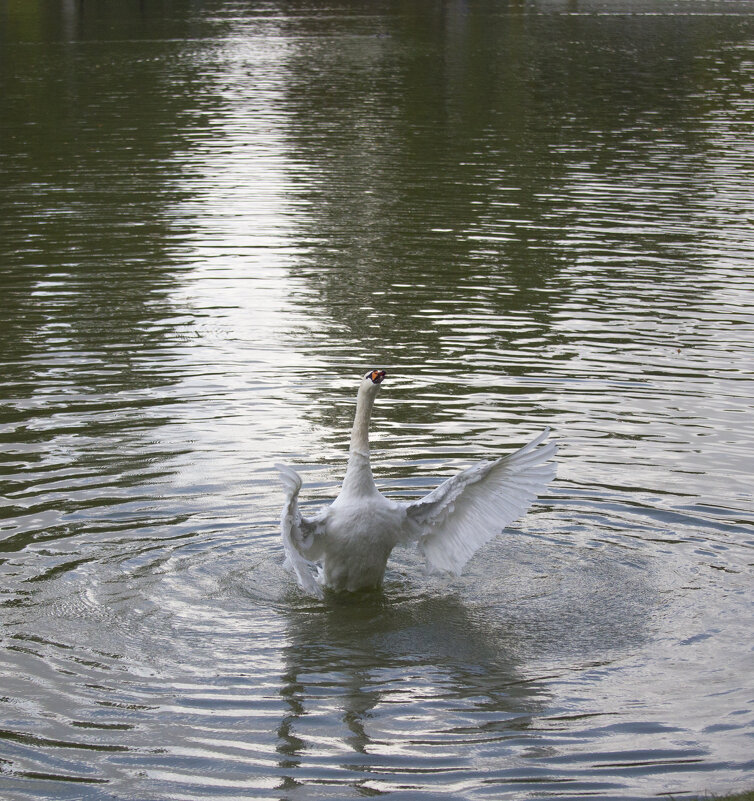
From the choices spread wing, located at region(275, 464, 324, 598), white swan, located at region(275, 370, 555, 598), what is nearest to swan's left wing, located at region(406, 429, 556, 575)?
white swan, located at region(275, 370, 555, 598)

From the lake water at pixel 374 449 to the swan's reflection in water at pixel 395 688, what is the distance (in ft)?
0.10

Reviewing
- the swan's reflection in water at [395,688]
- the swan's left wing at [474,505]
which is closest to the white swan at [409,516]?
the swan's left wing at [474,505]

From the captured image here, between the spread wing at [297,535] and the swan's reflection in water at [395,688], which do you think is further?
the spread wing at [297,535]

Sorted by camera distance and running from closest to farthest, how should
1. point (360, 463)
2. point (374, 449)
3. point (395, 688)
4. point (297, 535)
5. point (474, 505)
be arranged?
point (395, 688)
point (297, 535)
point (360, 463)
point (474, 505)
point (374, 449)

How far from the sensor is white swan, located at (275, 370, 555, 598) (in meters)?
10.1

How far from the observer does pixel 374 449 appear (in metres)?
13.1

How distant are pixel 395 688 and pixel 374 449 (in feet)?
14.8

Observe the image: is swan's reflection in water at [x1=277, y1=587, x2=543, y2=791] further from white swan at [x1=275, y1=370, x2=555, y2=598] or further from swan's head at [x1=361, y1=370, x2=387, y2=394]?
swan's head at [x1=361, y1=370, x2=387, y2=394]

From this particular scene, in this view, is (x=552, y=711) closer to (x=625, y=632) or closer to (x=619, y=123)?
(x=625, y=632)

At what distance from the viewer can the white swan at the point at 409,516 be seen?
33.0ft

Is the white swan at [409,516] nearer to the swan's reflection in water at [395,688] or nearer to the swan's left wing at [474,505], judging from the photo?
the swan's left wing at [474,505]

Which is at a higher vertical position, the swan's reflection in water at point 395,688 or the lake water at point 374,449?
the lake water at point 374,449

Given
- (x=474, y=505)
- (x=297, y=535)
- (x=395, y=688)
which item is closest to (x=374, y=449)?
(x=474, y=505)

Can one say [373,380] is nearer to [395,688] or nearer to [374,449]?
[395,688]
